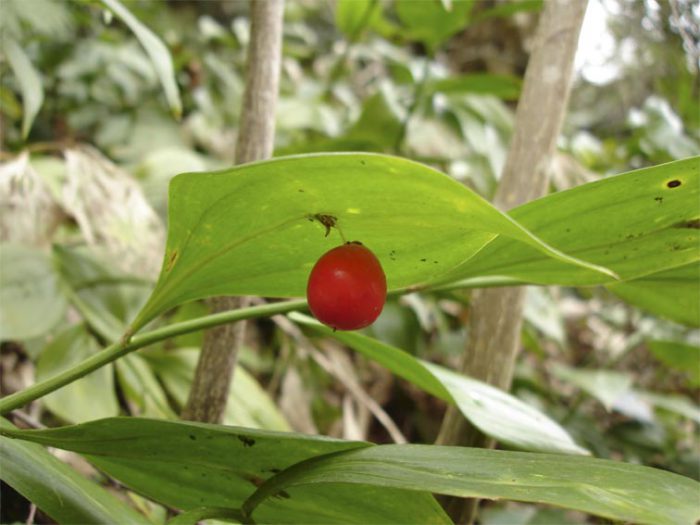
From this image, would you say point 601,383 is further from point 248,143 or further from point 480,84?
point 248,143

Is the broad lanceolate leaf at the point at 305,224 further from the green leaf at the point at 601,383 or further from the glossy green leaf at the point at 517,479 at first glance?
the green leaf at the point at 601,383

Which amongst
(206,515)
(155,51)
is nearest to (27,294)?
(155,51)

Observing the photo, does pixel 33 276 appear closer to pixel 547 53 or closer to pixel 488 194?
pixel 547 53

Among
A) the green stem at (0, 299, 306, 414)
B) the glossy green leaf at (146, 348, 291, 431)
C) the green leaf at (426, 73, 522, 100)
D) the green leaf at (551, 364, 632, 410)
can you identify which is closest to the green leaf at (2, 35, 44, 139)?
the glossy green leaf at (146, 348, 291, 431)

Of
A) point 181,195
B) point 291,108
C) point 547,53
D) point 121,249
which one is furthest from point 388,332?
point 181,195

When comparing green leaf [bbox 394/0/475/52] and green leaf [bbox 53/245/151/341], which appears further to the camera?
green leaf [bbox 394/0/475/52]

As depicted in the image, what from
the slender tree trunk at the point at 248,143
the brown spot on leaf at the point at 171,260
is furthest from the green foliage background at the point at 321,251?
the slender tree trunk at the point at 248,143

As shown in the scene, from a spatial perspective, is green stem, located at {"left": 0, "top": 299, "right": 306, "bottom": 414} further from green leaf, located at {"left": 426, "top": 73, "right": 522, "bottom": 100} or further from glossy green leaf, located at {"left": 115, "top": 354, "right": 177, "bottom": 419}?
green leaf, located at {"left": 426, "top": 73, "right": 522, "bottom": 100}
